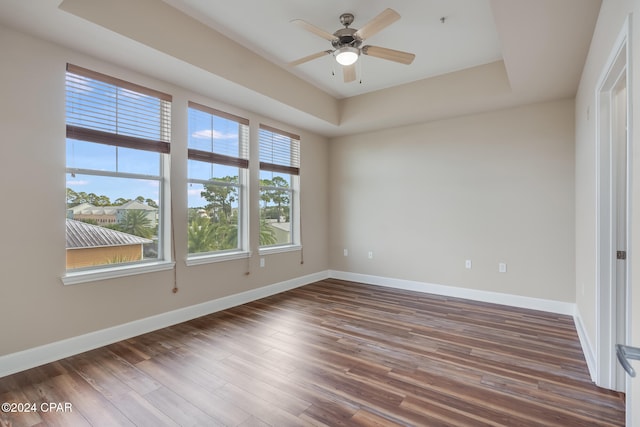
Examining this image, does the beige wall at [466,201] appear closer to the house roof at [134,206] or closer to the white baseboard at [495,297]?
the white baseboard at [495,297]

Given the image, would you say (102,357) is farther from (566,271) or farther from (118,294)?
(566,271)

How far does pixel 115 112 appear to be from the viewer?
3.16 m

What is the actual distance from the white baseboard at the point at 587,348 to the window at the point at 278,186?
153 inches

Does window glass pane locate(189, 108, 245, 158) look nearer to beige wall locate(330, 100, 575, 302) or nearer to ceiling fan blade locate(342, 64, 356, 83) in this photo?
ceiling fan blade locate(342, 64, 356, 83)

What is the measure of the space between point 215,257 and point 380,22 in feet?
10.5

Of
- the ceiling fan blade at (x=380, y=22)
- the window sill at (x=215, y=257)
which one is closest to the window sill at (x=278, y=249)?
the window sill at (x=215, y=257)

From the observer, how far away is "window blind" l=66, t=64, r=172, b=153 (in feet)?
9.53

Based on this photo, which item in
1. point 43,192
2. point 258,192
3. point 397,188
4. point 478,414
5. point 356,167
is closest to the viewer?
point 478,414

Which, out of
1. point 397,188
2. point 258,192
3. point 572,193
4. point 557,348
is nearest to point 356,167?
point 397,188

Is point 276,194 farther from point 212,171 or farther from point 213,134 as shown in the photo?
point 213,134

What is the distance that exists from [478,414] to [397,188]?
3.71m

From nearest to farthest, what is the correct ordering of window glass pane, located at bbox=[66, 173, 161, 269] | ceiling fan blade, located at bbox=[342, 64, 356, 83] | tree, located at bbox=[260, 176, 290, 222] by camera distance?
window glass pane, located at bbox=[66, 173, 161, 269]
ceiling fan blade, located at bbox=[342, 64, 356, 83]
tree, located at bbox=[260, 176, 290, 222]

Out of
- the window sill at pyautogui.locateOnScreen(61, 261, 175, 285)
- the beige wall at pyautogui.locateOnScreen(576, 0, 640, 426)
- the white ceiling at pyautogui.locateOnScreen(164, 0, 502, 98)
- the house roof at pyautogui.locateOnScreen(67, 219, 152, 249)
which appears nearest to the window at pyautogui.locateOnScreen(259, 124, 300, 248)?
the white ceiling at pyautogui.locateOnScreen(164, 0, 502, 98)

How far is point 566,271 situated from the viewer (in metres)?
3.97
